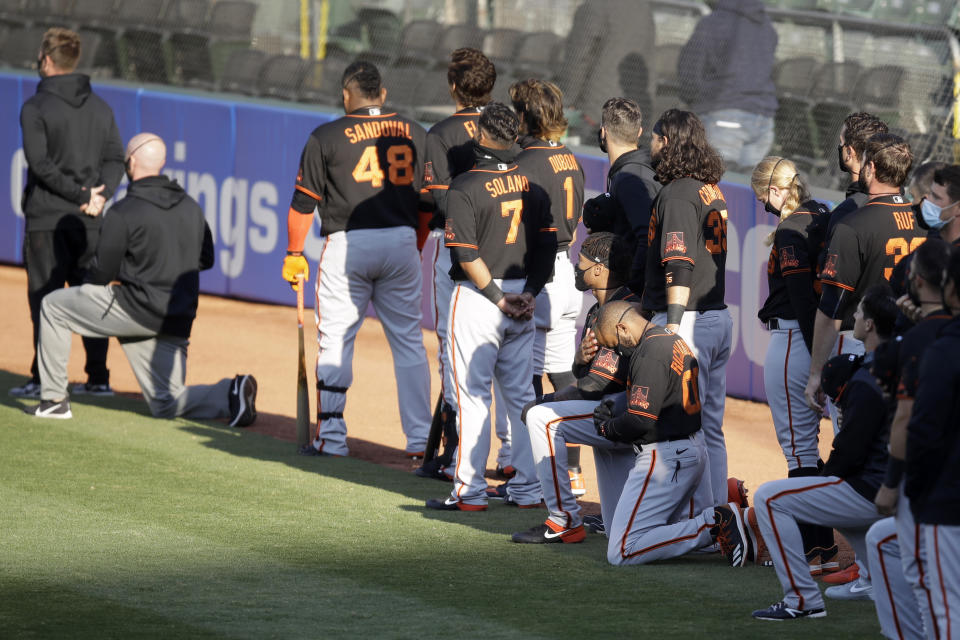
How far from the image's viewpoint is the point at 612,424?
5566 millimetres

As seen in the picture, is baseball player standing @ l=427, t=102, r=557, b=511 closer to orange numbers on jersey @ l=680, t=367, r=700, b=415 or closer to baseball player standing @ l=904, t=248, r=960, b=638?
orange numbers on jersey @ l=680, t=367, r=700, b=415

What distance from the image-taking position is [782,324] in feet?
19.7

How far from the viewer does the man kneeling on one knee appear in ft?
17.9

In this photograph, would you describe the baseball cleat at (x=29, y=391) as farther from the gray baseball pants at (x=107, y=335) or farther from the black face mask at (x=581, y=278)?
the black face mask at (x=581, y=278)

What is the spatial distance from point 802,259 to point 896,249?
478 millimetres

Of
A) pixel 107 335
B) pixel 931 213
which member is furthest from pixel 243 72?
pixel 931 213

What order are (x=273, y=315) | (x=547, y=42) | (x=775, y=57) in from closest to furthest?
(x=775, y=57) < (x=547, y=42) < (x=273, y=315)

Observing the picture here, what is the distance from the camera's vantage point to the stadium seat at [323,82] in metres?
13.3

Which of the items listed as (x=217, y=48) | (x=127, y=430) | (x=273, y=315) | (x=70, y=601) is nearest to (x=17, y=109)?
(x=217, y=48)

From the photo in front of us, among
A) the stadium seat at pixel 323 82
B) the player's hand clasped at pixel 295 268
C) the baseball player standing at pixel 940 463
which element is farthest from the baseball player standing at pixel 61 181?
the baseball player standing at pixel 940 463

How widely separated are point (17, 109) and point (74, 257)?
6.07 m

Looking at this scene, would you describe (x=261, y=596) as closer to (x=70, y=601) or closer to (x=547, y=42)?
(x=70, y=601)

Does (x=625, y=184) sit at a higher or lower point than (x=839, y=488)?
higher

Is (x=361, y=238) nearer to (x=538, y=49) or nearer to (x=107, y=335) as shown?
(x=107, y=335)
